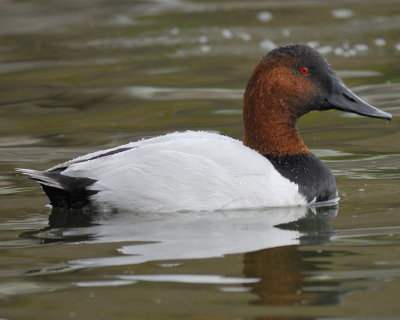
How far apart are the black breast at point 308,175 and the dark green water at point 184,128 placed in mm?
167

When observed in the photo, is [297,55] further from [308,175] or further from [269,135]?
[308,175]

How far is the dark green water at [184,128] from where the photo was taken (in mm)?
4922

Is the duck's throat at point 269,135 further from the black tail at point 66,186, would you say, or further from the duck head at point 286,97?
the black tail at point 66,186

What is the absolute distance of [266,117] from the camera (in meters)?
7.18

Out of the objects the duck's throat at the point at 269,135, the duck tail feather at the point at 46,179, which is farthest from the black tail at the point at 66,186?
the duck's throat at the point at 269,135

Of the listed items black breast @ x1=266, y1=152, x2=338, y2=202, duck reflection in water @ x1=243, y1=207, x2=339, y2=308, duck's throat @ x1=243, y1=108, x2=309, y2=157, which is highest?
duck's throat @ x1=243, y1=108, x2=309, y2=157

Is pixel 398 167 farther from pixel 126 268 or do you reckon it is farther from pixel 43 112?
pixel 43 112

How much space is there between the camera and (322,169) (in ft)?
23.5

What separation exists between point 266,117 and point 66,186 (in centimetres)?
152

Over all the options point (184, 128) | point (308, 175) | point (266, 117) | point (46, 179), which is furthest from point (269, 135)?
point (184, 128)

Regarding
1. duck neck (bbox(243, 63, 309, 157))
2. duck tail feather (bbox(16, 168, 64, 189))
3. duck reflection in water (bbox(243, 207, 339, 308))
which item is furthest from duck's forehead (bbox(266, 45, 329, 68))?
duck tail feather (bbox(16, 168, 64, 189))

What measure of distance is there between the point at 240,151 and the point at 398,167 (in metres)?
1.90

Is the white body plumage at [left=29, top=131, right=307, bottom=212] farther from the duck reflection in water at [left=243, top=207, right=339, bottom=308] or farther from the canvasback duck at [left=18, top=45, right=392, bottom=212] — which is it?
the duck reflection in water at [left=243, top=207, right=339, bottom=308]

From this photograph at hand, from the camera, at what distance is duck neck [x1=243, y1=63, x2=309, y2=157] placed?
282 inches
